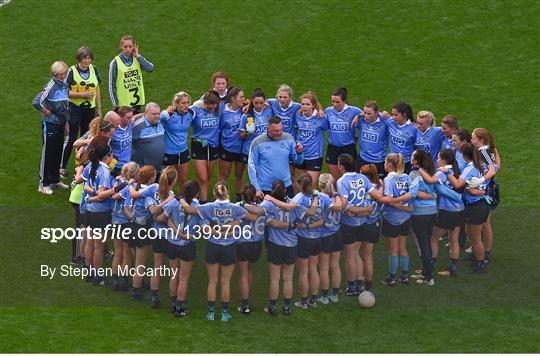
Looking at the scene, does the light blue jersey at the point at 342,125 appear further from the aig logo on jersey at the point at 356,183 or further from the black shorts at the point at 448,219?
the aig logo on jersey at the point at 356,183

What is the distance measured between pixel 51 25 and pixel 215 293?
1034cm

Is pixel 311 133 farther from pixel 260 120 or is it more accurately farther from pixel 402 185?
pixel 402 185

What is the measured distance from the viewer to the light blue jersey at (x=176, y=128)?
18.3 meters

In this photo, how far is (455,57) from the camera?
2347 centimetres

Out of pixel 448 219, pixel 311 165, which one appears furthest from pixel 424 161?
pixel 311 165

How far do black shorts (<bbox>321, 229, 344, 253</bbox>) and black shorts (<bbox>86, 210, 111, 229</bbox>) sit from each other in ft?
10.5

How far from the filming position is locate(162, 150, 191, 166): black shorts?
1869 cm

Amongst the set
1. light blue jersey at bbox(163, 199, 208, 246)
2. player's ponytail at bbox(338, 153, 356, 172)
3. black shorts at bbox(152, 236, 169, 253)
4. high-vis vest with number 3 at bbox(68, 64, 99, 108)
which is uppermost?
high-vis vest with number 3 at bbox(68, 64, 99, 108)

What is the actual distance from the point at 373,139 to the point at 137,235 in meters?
4.45

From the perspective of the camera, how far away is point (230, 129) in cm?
1875

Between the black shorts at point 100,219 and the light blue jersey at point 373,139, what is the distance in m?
4.48

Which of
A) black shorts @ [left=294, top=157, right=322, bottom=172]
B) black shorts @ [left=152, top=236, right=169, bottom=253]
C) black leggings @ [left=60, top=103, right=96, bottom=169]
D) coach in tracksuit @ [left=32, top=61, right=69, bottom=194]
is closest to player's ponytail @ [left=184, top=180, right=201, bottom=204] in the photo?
black shorts @ [left=152, top=236, right=169, bottom=253]

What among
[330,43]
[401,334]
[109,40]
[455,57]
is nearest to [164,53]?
[109,40]

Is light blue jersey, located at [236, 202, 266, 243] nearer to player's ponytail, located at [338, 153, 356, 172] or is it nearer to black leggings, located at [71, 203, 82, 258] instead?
player's ponytail, located at [338, 153, 356, 172]
